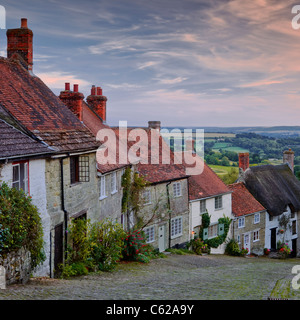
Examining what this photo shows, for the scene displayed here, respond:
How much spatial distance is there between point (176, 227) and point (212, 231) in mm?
4397

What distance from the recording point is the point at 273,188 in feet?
120

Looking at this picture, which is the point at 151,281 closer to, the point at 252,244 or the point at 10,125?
the point at 10,125

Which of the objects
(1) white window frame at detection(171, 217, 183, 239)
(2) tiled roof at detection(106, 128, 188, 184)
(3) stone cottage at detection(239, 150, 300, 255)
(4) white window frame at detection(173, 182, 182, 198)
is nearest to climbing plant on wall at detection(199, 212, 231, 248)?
(1) white window frame at detection(171, 217, 183, 239)

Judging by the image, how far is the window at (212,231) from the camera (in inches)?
1156

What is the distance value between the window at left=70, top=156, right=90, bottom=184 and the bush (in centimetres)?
343

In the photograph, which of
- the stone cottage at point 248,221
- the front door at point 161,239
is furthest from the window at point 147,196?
the stone cottage at point 248,221

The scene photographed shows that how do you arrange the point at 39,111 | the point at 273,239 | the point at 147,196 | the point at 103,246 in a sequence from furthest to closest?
1. the point at 273,239
2. the point at 147,196
3. the point at 103,246
4. the point at 39,111

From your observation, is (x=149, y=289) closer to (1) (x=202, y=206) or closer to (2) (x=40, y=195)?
(2) (x=40, y=195)

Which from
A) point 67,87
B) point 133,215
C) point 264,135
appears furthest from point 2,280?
point 264,135

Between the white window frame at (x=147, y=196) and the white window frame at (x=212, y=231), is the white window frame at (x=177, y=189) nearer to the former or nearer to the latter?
the white window frame at (x=147, y=196)

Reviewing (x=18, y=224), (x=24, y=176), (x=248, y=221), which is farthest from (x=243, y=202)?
(x=18, y=224)

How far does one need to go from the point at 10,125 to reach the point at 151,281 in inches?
275

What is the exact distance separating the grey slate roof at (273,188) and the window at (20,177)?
27.8m
